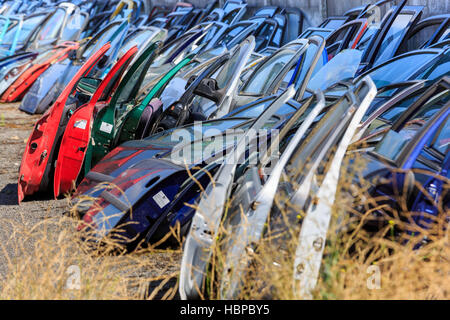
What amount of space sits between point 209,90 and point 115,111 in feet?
3.74

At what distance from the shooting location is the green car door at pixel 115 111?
21.6ft

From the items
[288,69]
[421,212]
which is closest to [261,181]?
[421,212]

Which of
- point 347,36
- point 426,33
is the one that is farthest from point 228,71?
point 426,33

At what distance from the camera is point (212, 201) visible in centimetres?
361

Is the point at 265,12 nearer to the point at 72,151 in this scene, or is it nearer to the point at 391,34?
the point at 391,34

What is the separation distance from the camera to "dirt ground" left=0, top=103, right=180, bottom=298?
4.78 metres

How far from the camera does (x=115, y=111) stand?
680cm

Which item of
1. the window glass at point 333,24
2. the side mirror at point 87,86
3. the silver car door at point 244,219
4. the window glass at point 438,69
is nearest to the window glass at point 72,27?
the window glass at point 333,24

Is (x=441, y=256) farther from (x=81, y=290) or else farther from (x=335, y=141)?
(x=81, y=290)

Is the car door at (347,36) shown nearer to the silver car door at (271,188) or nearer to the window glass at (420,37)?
the window glass at (420,37)

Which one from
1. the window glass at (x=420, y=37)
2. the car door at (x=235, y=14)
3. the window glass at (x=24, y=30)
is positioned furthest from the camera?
the window glass at (x=24, y=30)

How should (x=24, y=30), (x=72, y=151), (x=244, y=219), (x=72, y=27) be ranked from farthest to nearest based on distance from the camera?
(x=24, y=30) < (x=72, y=27) < (x=72, y=151) < (x=244, y=219)

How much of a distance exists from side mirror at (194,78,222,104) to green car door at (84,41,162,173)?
751mm

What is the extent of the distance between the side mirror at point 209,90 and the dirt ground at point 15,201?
1866 millimetres
